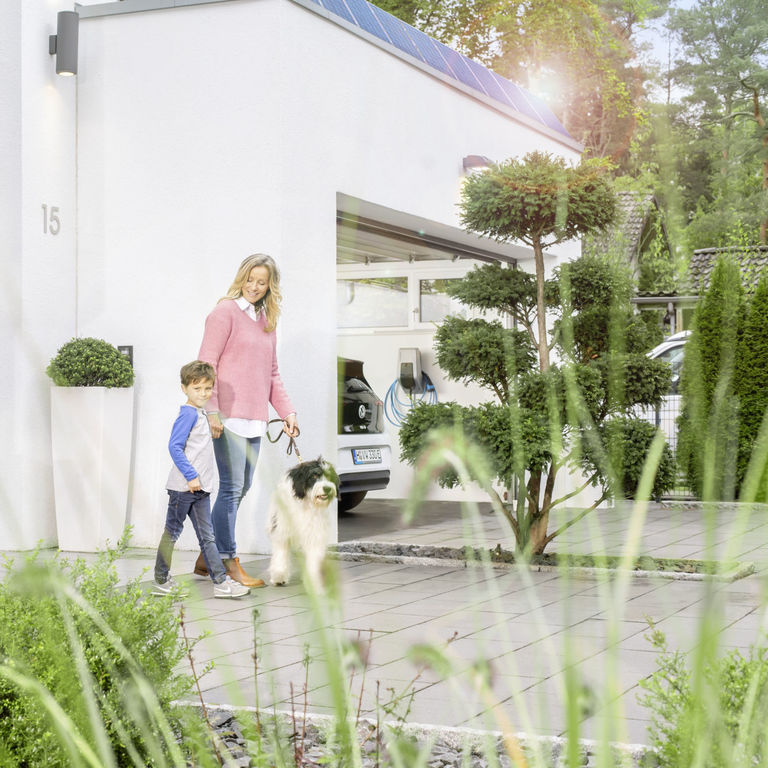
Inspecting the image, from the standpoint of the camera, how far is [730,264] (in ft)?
6.97

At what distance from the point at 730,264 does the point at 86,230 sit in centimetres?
722

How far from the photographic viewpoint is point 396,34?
10.2m

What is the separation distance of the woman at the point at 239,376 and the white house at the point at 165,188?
119 centimetres

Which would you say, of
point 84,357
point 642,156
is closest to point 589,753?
point 642,156

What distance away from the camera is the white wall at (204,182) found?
8.03 metres

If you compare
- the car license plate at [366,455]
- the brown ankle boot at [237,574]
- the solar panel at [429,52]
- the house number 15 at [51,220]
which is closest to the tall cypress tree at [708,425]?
the brown ankle boot at [237,574]

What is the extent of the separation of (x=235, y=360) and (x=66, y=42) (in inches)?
130

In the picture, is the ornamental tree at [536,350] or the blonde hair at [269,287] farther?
the ornamental tree at [536,350]

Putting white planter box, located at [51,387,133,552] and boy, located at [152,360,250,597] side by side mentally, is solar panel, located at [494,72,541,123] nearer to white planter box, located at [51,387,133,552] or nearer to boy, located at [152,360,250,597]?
white planter box, located at [51,387,133,552]

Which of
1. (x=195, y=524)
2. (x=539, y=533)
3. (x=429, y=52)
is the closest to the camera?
(x=195, y=524)

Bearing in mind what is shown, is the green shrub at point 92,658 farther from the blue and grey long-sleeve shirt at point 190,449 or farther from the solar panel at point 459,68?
the solar panel at point 459,68

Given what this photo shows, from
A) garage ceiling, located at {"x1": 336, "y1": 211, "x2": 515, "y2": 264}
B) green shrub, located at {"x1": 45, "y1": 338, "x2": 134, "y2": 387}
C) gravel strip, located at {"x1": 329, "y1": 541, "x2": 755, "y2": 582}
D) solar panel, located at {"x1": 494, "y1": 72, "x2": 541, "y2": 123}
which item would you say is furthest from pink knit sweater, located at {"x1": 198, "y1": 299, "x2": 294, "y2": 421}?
solar panel, located at {"x1": 494, "y1": 72, "x2": 541, "y2": 123}

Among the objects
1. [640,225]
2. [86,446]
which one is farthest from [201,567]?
[640,225]

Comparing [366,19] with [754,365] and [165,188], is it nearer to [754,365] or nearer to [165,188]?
[165,188]
